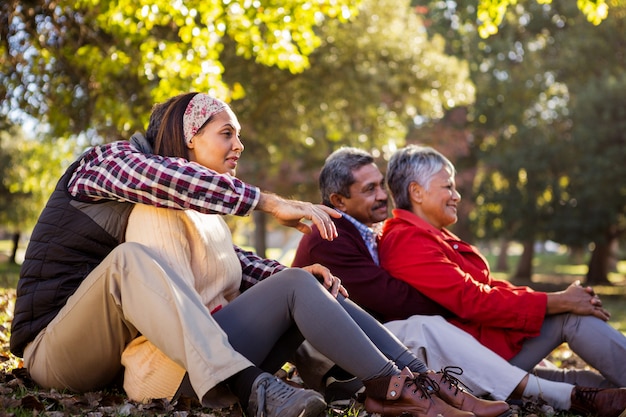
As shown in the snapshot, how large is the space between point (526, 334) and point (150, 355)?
2337mm

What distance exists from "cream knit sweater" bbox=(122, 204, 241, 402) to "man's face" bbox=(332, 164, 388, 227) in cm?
142

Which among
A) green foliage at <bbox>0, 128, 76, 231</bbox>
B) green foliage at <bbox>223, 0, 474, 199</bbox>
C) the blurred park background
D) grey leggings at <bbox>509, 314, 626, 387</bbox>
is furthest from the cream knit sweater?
green foliage at <bbox>223, 0, 474, 199</bbox>

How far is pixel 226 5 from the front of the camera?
9734mm

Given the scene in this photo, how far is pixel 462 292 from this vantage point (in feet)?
15.3

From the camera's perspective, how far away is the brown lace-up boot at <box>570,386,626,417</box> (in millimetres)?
4289

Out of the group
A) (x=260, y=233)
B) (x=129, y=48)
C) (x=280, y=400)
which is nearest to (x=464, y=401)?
(x=280, y=400)

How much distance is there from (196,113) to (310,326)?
1234mm

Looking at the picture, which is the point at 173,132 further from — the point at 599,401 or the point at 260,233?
the point at 260,233

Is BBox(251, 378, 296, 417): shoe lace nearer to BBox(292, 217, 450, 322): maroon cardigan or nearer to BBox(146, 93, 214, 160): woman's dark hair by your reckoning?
BBox(146, 93, 214, 160): woman's dark hair

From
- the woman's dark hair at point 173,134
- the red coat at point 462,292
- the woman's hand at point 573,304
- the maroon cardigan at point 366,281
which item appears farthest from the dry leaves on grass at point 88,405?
the woman's hand at point 573,304

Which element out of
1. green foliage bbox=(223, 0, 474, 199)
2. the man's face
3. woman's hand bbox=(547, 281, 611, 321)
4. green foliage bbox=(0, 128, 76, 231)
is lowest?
green foliage bbox=(0, 128, 76, 231)

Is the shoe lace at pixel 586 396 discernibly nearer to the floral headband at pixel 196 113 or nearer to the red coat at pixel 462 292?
the red coat at pixel 462 292

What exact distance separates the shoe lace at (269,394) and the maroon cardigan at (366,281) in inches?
55.9

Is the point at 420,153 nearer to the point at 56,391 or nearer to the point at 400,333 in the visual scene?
the point at 400,333
